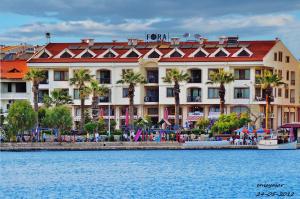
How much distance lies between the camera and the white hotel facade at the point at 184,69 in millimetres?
138875

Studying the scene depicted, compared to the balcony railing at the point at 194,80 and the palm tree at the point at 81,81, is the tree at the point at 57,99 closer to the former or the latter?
the palm tree at the point at 81,81

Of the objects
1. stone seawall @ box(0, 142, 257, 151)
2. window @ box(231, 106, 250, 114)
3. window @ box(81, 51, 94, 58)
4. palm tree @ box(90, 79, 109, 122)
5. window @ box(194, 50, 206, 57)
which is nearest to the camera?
stone seawall @ box(0, 142, 257, 151)

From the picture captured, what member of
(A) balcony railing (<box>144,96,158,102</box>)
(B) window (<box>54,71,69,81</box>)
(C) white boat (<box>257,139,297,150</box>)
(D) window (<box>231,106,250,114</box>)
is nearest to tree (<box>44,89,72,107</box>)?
(B) window (<box>54,71,69,81</box>)

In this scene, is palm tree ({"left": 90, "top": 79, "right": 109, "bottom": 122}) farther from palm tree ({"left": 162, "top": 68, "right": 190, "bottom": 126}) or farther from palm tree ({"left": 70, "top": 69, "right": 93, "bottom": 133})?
palm tree ({"left": 162, "top": 68, "right": 190, "bottom": 126})

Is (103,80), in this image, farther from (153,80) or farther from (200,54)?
(200,54)

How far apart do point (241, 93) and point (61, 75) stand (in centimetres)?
2282

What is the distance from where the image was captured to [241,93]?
456ft

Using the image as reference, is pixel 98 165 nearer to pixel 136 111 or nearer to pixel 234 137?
pixel 234 137

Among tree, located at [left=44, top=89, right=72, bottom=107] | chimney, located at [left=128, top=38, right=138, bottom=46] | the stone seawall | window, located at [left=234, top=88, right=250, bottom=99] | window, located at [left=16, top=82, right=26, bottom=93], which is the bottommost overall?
the stone seawall

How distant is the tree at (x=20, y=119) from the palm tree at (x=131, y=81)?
1369cm

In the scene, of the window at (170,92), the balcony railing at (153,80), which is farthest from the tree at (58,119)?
the balcony railing at (153,80)

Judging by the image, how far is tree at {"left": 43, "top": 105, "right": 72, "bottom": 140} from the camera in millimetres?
124500

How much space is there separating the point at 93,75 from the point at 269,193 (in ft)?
221

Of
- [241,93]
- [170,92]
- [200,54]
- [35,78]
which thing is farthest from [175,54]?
[35,78]
